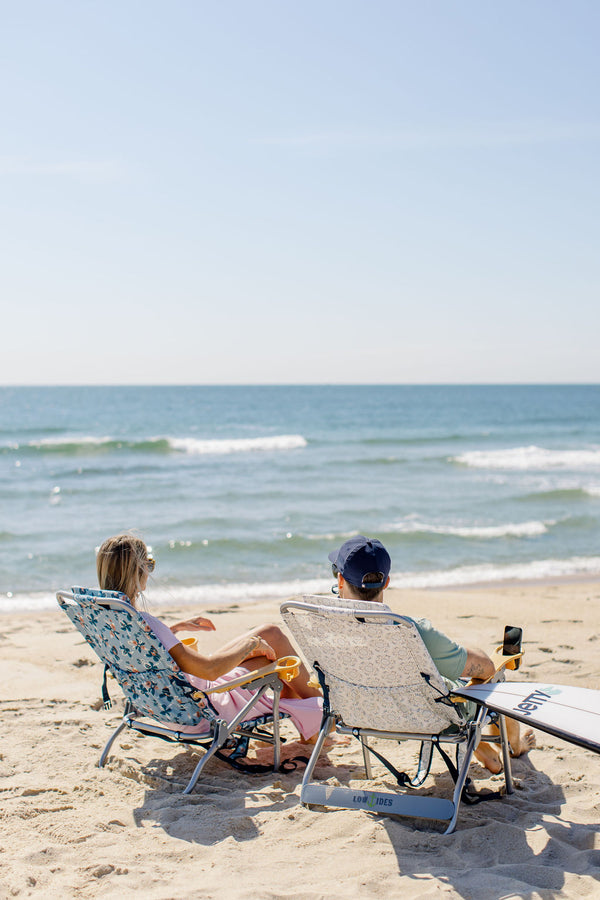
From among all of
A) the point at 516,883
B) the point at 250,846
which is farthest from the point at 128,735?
the point at 516,883

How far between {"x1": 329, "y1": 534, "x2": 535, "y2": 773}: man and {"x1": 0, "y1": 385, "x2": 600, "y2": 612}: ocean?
5.29 metres

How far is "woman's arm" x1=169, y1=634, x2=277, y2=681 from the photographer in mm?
3492

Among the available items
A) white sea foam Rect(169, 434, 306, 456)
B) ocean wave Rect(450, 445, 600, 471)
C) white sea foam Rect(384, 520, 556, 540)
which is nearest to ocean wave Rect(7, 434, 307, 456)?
white sea foam Rect(169, 434, 306, 456)

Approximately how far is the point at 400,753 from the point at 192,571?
652 cm

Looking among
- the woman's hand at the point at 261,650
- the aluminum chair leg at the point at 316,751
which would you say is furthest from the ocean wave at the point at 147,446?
the aluminum chair leg at the point at 316,751

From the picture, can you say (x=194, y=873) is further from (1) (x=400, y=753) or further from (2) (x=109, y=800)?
(1) (x=400, y=753)

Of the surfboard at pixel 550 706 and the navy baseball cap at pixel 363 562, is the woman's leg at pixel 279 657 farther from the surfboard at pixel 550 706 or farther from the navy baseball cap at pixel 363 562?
the surfboard at pixel 550 706

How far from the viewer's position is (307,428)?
4059 centimetres

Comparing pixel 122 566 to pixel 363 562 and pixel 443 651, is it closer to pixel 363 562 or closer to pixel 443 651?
pixel 363 562

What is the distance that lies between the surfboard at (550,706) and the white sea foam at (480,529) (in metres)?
9.11

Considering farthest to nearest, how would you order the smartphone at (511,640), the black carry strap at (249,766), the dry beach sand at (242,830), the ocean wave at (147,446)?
the ocean wave at (147,446), the black carry strap at (249,766), the smartphone at (511,640), the dry beach sand at (242,830)

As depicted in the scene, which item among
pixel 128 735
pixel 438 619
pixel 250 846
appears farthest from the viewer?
pixel 438 619

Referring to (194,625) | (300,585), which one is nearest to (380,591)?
(194,625)

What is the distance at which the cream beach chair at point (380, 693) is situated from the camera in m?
3.04
